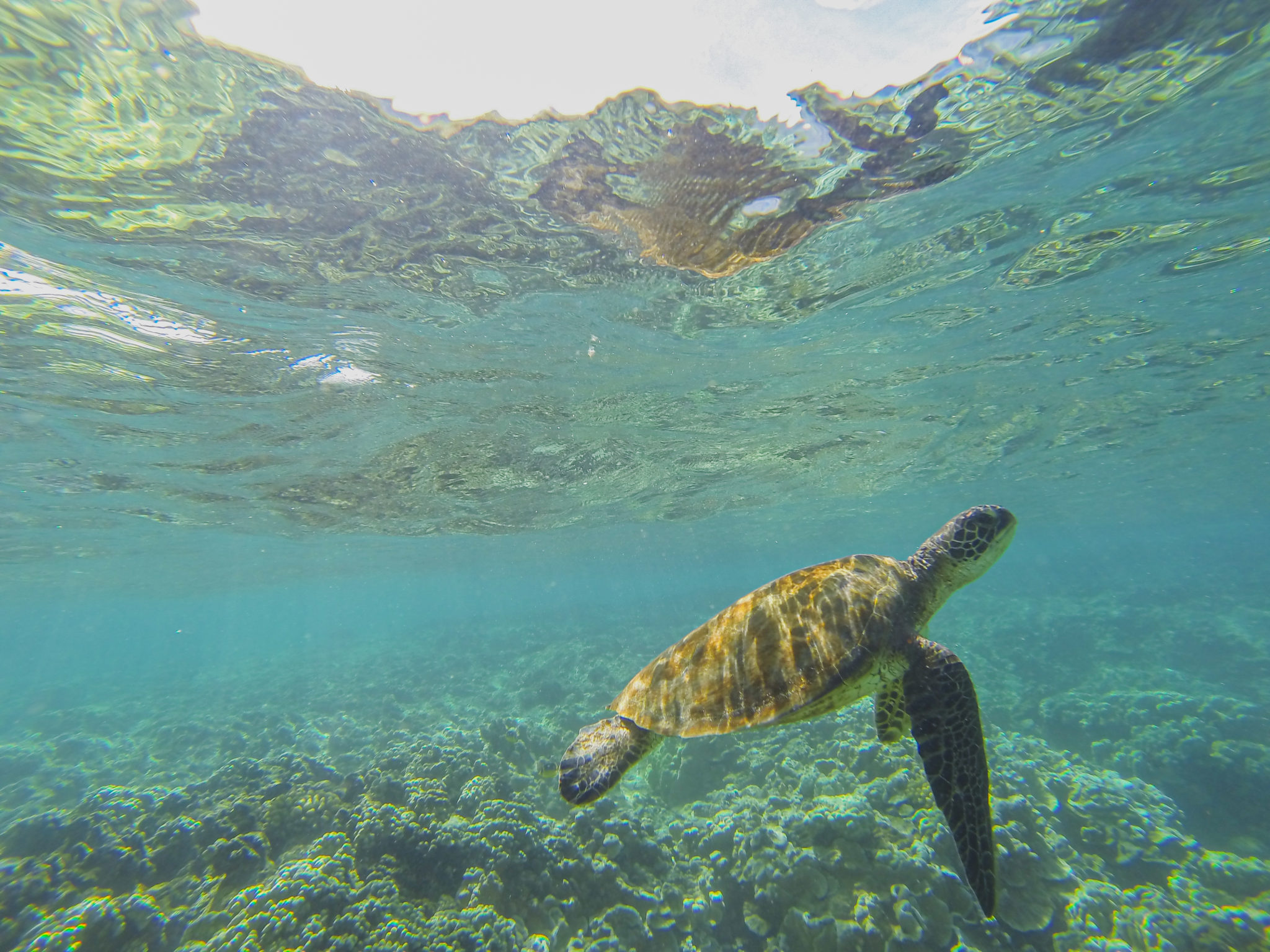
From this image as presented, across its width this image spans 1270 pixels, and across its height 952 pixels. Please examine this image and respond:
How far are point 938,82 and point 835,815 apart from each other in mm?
9367

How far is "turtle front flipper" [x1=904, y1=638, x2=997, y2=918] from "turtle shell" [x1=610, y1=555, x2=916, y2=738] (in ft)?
0.89

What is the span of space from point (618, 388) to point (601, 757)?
9916 millimetres

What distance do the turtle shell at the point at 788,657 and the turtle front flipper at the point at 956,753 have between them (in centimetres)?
27

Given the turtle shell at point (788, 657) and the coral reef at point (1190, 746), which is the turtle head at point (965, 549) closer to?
the turtle shell at point (788, 657)

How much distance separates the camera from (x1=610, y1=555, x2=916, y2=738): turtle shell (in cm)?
419

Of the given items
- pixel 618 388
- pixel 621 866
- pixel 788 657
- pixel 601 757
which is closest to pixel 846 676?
pixel 788 657

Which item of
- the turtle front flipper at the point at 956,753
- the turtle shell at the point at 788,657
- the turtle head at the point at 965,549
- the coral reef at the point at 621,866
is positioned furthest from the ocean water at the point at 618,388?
the turtle head at the point at 965,549

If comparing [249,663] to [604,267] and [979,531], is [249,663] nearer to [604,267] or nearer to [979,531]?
[604,267]

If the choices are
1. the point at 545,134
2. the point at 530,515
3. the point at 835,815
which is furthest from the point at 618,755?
the point at 530,515

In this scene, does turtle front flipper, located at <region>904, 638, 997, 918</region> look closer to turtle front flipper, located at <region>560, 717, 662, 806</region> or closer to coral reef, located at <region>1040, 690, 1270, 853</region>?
turtle front flipper, located at <region>560, 717, 662, 806</region>

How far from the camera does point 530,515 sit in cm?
2594

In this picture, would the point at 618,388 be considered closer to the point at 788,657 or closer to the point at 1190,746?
the point at 788,657

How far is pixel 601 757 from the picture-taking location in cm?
482

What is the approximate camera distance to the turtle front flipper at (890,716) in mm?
4996
